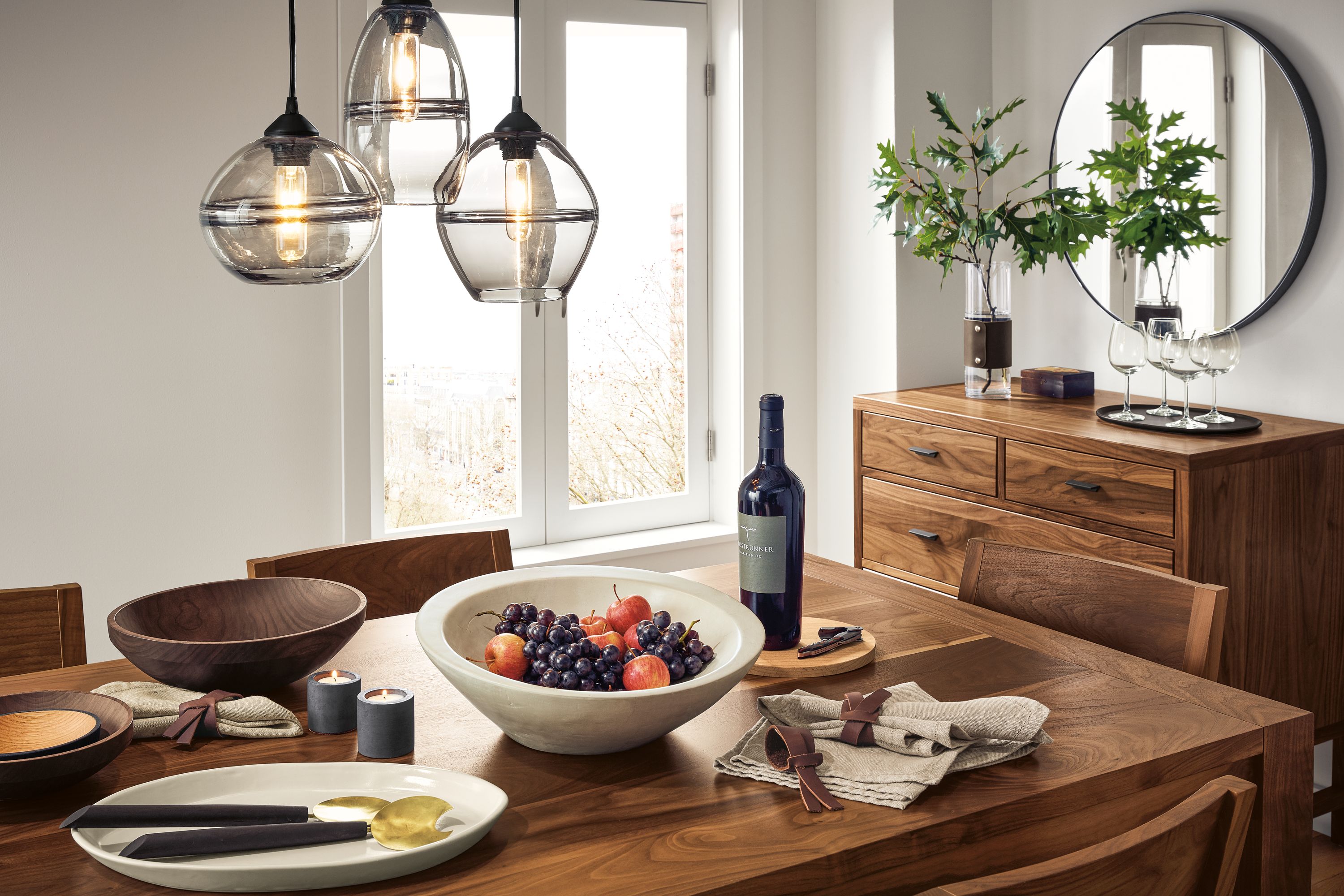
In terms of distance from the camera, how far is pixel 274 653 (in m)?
1.40

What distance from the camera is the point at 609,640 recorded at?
1.32m

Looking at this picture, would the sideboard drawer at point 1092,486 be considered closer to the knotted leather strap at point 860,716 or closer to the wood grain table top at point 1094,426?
the wood grain table top at point 1094,426

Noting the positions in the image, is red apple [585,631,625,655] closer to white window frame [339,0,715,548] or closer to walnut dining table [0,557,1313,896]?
walnut dining table [0,557,1313,896]

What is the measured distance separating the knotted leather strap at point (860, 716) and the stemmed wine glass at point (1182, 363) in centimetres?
166

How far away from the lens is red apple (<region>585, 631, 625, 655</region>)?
1.32 meters

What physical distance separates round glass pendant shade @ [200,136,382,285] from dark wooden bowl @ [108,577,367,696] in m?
0.44

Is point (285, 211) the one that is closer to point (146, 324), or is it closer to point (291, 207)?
point (291, 207)

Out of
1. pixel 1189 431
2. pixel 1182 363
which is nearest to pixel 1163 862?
pixel 1189 431

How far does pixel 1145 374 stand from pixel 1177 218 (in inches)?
17.7

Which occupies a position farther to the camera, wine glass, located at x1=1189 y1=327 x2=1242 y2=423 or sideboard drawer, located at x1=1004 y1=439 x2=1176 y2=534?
wine glass, located at x1=1189 y1=327 x2=1242 y2=423

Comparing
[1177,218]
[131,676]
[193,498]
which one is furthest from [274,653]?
[1177,218]

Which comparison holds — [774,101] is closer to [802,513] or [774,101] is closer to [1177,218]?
[1177,218]

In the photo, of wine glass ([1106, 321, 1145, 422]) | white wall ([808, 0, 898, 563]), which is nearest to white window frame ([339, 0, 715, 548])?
white wall ([808, 0, 898, 563])

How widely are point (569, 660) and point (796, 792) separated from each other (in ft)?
0.89
